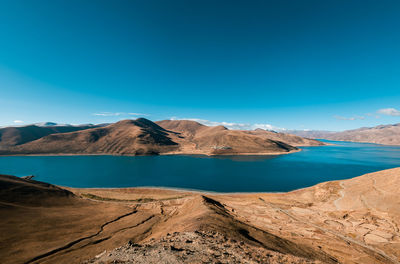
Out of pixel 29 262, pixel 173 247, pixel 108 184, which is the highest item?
pixel 173 247

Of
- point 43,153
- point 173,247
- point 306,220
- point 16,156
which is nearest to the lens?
point 173,247

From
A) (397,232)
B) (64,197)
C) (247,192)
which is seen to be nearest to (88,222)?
(64,197)

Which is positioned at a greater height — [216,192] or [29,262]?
[29,262]

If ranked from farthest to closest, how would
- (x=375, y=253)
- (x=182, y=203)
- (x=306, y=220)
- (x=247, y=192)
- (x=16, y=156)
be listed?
1. (x=16, y=156)
2. (x=247, y=192)
3. (x=182, y=203)
4. (x=306, y=220)
5. (x=375, y=253)

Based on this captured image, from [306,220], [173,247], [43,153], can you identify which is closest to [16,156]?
[43,153]

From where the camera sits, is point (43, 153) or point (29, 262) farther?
point (43, 153)

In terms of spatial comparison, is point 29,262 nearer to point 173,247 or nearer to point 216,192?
point 173,247

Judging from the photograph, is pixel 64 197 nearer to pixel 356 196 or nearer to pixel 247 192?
pixel 247 192
